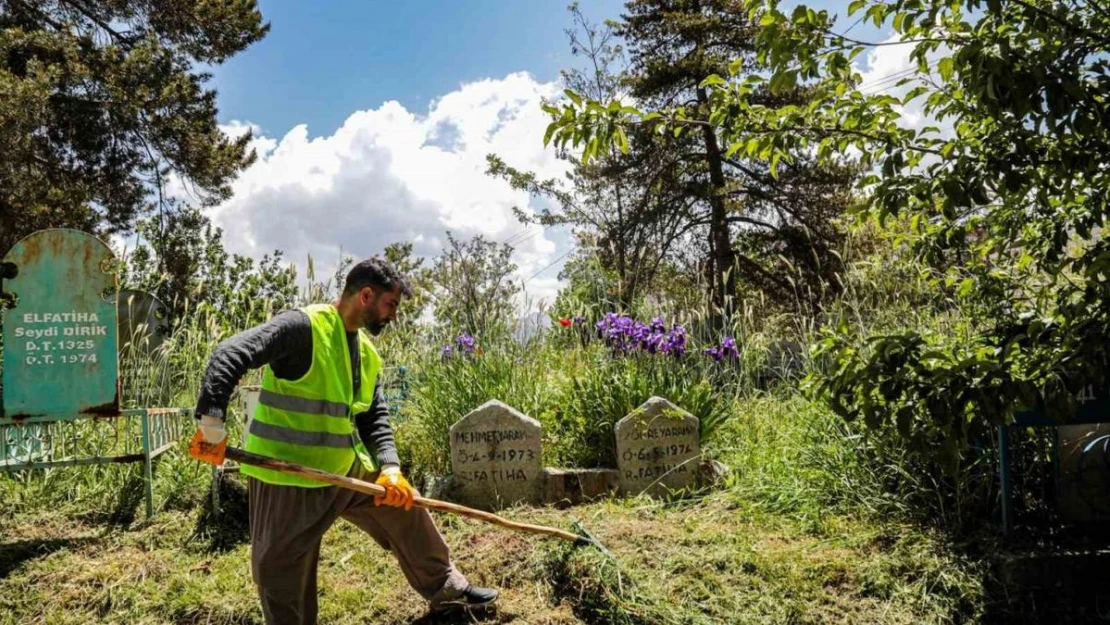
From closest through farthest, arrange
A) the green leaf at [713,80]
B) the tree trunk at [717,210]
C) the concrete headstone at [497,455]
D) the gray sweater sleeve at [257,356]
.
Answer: the gray sweater sleeve at [257,356], the green leaf at [713,80], the concrete headstone at [497,455], the tree trunk at [717,210]

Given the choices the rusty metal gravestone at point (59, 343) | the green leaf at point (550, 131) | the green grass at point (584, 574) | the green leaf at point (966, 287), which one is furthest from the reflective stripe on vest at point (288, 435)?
the green leaf at point (966, 287)

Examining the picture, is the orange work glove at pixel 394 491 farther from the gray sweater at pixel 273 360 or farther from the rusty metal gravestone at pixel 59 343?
the rusty metal gravestone at pixel 59 343

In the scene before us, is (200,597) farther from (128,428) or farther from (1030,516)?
(1030,516)

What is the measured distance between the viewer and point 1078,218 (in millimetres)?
3531

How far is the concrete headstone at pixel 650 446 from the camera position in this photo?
5.29 meters

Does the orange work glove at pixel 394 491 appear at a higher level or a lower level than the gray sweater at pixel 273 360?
lower

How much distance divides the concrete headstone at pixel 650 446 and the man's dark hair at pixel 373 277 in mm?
2382

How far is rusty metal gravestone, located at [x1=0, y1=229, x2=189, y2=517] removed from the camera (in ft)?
17.4

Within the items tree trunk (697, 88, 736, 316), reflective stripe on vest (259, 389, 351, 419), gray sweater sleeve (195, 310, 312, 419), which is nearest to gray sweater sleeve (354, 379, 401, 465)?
reflective stripe on vest (259, 389, 351, 419)

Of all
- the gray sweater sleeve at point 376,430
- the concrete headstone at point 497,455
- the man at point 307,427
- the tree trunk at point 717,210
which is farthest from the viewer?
the tree trunk at point 717,210

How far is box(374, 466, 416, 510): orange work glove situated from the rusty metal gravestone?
2.64 m

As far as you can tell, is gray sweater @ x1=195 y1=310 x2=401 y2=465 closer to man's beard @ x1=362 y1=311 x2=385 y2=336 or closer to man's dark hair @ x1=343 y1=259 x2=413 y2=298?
man's beard @ x1=362 y1=311 x2=385 y2=336

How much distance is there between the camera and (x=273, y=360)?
313 cm

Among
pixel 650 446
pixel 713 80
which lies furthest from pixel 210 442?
pixel 650 446
